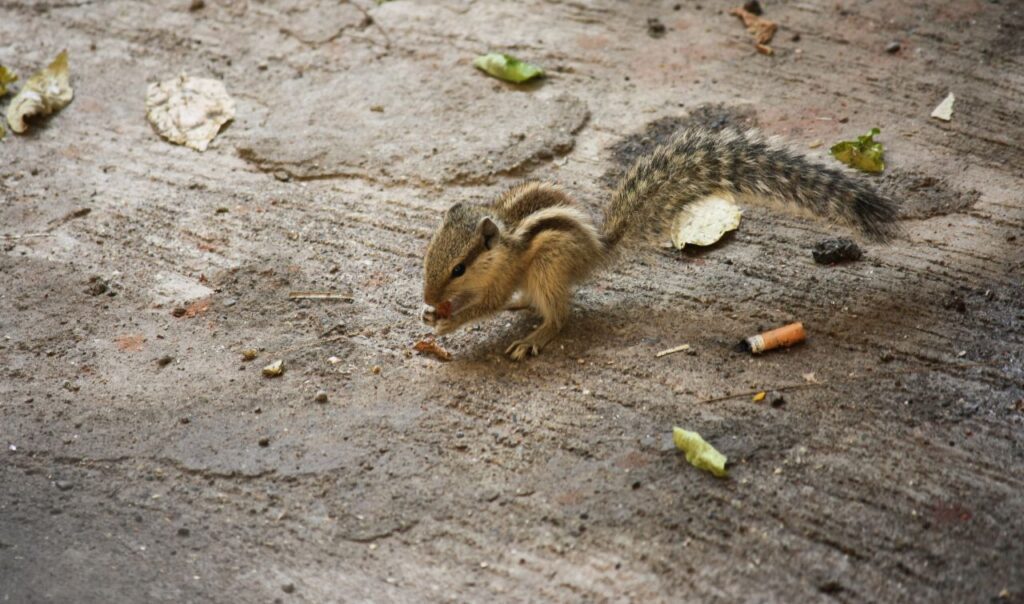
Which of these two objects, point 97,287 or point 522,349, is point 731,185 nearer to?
point 522,349

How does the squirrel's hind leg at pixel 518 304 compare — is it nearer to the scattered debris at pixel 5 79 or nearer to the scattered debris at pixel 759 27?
the scattered debris at pixel 759 27

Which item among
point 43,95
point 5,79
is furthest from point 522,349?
point 5,79

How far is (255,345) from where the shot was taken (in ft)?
15.1

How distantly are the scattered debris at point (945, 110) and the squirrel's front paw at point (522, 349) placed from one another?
9.77 feet

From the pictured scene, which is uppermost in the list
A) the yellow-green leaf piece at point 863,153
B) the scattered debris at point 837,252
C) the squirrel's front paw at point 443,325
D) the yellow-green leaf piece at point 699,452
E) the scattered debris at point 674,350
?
the yellow-green leaf piece at point 863,153

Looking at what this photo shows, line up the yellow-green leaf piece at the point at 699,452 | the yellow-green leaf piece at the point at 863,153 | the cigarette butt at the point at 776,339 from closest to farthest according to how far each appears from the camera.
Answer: the yellow-green leaf piece at the point at 699,452 → the cigarette butt at the point at 776,339 → the yellow-green leaf piece at the point at 863,153

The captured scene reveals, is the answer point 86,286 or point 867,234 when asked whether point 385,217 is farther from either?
point 867,234

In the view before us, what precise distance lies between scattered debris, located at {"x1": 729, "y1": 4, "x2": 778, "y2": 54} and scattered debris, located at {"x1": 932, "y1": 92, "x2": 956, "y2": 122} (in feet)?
3.87

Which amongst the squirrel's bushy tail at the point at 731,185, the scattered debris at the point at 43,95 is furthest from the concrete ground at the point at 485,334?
the squirrel's bushy tail at the point at 731,185

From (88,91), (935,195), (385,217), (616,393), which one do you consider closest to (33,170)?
(88,91)

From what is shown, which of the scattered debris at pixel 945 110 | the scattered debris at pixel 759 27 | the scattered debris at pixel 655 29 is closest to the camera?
the scattered debris at pixel 945 110

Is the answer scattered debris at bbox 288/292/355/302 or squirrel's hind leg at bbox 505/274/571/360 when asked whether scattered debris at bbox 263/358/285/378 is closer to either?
scattered debris at bbox 288/292/355/302

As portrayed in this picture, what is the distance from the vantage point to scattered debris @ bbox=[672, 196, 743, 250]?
509cm

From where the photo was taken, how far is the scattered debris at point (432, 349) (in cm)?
450
